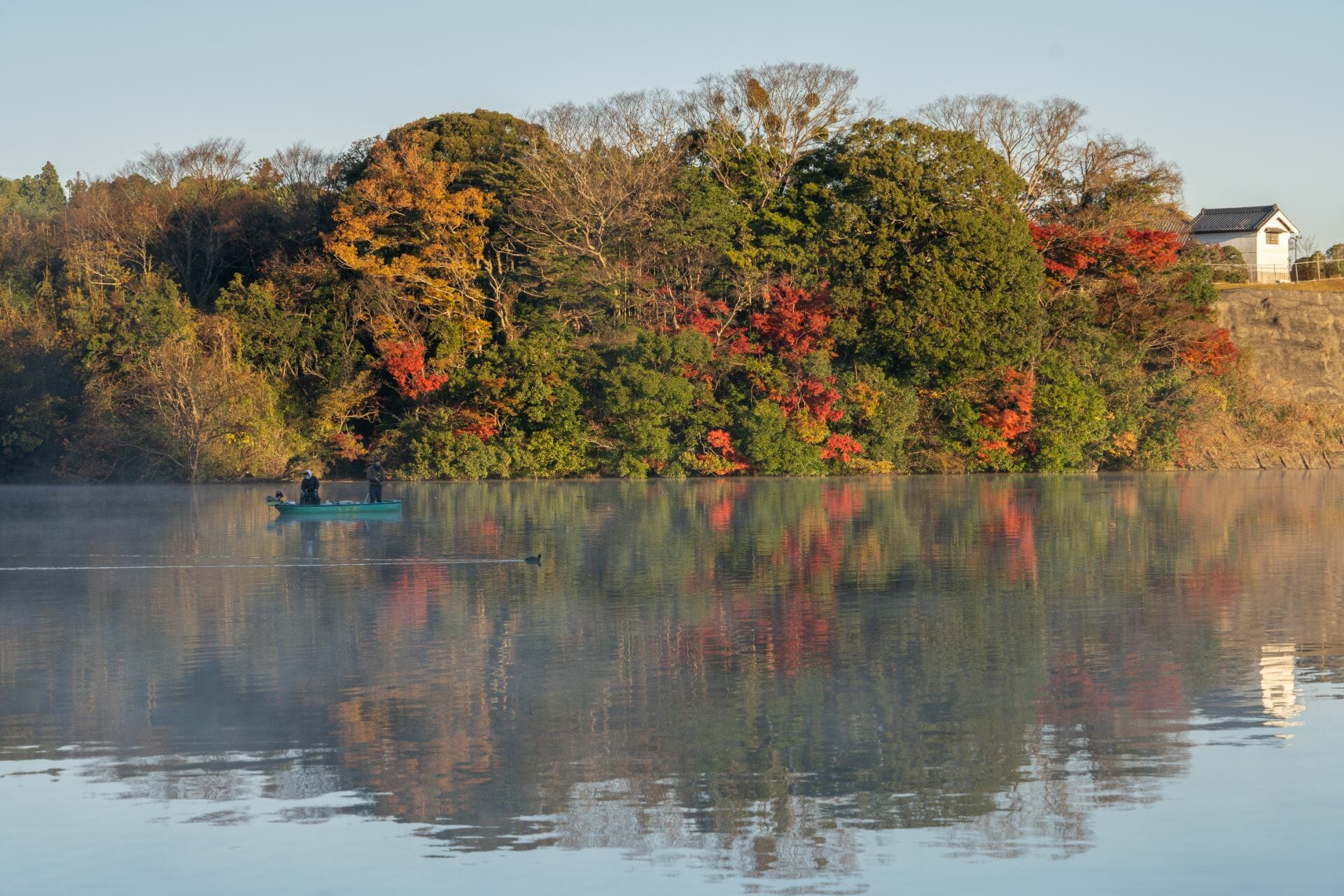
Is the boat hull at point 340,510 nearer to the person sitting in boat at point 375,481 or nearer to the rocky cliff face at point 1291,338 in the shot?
the person sitting in boat at point 375,481

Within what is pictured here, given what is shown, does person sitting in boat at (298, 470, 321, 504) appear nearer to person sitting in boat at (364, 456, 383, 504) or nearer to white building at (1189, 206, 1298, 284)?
person sitting in boat at (364, 456, 383, 504)

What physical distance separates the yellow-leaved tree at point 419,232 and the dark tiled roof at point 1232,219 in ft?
132

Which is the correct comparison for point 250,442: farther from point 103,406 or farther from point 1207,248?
point 1207,248

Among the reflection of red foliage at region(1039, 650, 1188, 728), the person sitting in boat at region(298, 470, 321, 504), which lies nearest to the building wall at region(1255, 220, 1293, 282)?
the person sitting in boat at region(298, 470, 321, 504)

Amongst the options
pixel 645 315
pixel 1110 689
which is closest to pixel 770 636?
pixel 1110 689

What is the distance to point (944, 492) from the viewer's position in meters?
36.1

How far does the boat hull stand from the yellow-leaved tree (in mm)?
17020

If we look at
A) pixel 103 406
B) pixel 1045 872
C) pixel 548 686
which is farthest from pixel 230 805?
pixel 103 406

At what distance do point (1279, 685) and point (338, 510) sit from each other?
20.9 m

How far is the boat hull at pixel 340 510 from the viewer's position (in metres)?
28.5

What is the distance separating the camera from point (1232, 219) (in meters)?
72.7

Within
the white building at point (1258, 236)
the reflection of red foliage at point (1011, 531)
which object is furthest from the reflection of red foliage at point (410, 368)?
the white building at point (1258, 236)

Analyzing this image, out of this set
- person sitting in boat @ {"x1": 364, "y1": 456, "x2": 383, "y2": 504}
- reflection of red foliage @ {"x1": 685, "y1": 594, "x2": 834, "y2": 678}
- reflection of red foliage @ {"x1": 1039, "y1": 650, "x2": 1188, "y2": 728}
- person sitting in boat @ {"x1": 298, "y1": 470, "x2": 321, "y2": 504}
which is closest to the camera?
reflection of red foliage @ {"x1": 1039, "y1": 650, "x2": 1188, "y2": 728}

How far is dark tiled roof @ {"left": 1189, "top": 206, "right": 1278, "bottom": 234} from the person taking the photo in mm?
70750
